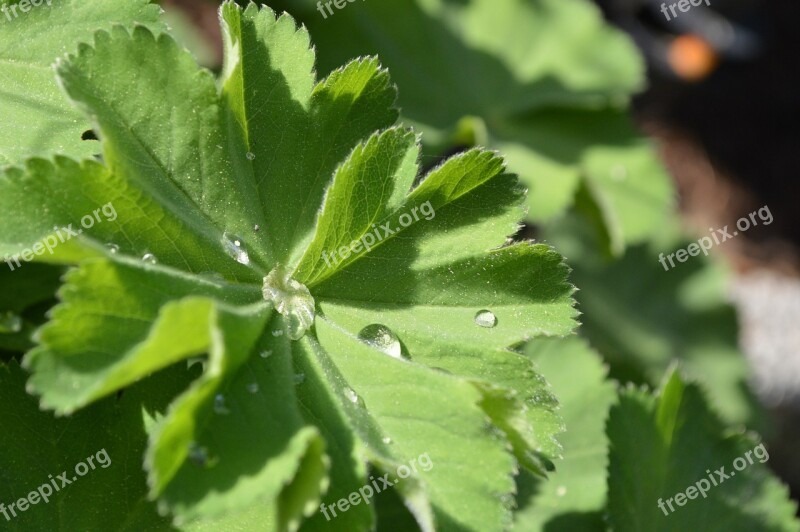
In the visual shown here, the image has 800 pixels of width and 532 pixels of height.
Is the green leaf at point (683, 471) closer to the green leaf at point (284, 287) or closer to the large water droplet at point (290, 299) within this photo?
the green leaf at point (284, 287)

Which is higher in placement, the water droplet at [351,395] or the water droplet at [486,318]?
the water droplet at [351,395]

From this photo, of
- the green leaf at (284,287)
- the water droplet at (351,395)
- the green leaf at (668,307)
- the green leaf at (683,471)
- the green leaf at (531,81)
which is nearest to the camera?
the green leaf at (284,287)

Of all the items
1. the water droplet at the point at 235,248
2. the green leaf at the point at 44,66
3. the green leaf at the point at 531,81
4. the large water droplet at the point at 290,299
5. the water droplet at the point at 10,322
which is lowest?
the green leaf at the point at 531,81

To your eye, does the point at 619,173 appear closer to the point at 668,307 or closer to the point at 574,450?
the point at 574,450

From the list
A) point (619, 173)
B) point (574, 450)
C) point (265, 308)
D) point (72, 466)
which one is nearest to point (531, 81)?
point (619, 173)

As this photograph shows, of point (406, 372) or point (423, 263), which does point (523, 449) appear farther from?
point (423, 263)

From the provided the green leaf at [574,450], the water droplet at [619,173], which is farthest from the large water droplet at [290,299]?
the water droplet at [619,173]

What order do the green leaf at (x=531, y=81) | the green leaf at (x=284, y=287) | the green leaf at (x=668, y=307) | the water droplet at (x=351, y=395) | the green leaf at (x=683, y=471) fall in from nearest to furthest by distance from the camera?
the green leaf at (x=284, y=287)
the water droplet at (x=351, y=395)
the green leaf at (x=683, y=471)
the green leaf at (x=531, y=81)
the green leaf at (x=668, y=307)

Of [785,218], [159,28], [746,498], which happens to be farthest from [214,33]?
[785,218]
